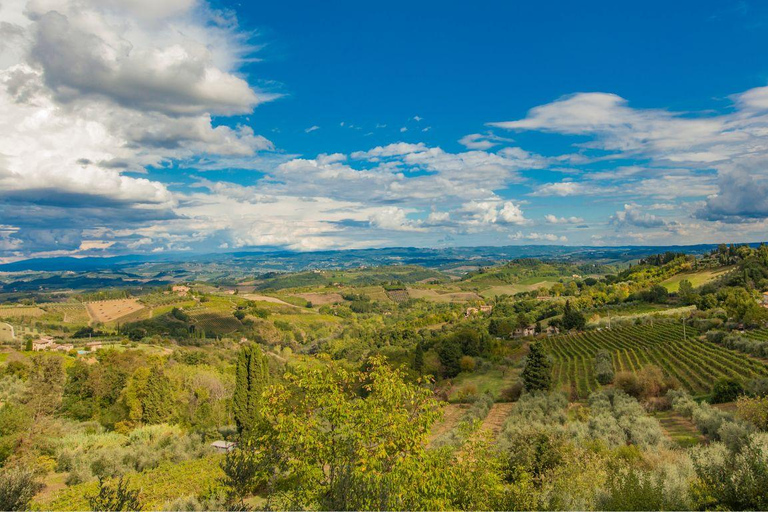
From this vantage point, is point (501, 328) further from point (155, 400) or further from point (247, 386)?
point (155, 400)

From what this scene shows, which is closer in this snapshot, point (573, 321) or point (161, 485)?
point (161, 485)

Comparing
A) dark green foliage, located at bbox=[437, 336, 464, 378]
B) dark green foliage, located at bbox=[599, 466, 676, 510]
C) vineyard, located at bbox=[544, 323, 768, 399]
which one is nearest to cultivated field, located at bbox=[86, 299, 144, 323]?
dark green foliage, located at bbox=[437, 336, 464, 378]

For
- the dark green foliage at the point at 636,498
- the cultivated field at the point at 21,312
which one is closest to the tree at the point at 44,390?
the dark green foliage at the point at 636,498

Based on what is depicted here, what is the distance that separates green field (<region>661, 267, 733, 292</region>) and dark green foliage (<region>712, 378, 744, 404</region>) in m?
90.9

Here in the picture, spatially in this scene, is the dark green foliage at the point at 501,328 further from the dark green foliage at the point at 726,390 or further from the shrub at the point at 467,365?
the dark green foliage at the point at 726,390

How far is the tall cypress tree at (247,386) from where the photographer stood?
39469 mm

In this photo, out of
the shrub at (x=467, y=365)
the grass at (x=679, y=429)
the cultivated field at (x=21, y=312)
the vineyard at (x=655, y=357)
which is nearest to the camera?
the grass at (x=679, y=429)

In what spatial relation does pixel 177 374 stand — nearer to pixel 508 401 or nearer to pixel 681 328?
pixel 508 401

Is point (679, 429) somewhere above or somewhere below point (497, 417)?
above

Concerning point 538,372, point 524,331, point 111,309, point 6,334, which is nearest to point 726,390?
point 538,372

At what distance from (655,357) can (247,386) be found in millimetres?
51931

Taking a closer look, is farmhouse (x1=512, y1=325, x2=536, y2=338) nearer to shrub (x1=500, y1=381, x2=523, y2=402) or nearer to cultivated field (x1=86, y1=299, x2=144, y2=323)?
shrub (x1=500, y1=381, x2=523, y2=402)

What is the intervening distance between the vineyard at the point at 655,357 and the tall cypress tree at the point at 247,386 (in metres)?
32.9

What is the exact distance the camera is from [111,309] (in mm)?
165875
